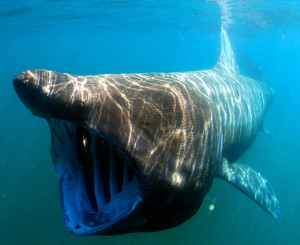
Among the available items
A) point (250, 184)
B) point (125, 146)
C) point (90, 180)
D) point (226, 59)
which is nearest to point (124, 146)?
point (125, 146)

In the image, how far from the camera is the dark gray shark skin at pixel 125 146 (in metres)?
2.14

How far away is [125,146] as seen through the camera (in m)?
2.18

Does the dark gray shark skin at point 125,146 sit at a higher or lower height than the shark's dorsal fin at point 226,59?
higher

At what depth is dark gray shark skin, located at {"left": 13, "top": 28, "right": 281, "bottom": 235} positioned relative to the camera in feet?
7.03

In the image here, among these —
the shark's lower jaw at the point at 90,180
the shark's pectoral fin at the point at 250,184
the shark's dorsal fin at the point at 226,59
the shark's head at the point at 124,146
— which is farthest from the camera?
the shark's dorsal fin at the point at 226,59

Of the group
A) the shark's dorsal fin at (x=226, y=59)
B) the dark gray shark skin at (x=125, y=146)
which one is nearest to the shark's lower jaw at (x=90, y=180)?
the dark gray shark skin at (x=125, y=146)

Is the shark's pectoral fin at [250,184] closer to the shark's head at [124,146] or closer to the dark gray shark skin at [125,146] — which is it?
the dark gray shark skin at [125,146]

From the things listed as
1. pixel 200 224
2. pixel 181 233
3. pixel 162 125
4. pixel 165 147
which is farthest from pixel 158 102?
pixel 200 224

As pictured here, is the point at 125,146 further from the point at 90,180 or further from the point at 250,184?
the point at 250,184

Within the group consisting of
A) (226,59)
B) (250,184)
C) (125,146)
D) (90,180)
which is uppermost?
(125,146)

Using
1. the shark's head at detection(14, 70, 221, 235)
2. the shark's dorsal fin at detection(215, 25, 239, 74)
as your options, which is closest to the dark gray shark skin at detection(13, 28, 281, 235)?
the shark's head at detection(14, 70, 221, 235)

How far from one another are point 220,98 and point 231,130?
0.68 m

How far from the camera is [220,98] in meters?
4.91

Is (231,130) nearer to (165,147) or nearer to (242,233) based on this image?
(165,147)
